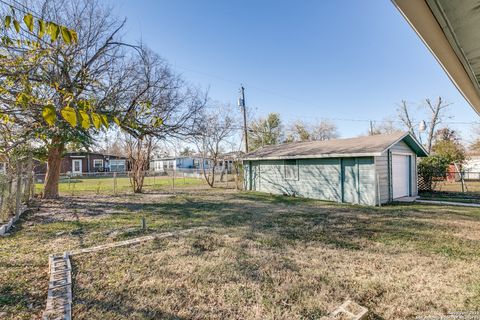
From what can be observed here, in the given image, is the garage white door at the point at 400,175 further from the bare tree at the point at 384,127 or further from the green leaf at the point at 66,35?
the bare tree at the point at 384,127

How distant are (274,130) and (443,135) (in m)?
18.6

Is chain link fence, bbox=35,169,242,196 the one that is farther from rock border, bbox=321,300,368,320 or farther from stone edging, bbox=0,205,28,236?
rock border, bbox=321,300,368,320

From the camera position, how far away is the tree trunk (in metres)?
Result: 11.6

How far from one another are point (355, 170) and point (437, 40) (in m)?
9.87

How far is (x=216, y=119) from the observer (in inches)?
791

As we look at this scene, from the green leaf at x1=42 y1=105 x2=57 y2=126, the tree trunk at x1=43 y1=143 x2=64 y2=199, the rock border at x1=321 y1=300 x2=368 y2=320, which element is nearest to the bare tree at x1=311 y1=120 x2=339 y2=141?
the tree trunk at x1=43 y1=143 x2=64 y2=199

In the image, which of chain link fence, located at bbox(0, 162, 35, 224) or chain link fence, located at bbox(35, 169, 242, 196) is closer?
chain link fence, located at bbox(0, 162, 35, 224)

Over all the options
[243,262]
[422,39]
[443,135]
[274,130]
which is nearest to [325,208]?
[243,262]

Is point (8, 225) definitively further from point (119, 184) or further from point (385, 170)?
point (119, 184)

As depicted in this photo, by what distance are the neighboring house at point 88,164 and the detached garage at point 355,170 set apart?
27.5 m

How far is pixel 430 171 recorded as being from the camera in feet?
44.1

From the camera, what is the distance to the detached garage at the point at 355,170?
32.9ft

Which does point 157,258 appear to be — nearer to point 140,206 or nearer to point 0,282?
point 0,282

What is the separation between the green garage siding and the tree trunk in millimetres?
10509
